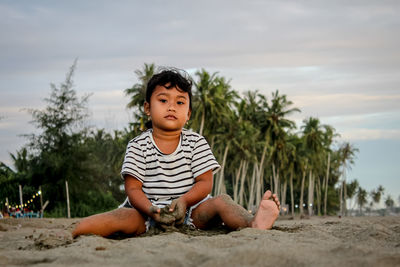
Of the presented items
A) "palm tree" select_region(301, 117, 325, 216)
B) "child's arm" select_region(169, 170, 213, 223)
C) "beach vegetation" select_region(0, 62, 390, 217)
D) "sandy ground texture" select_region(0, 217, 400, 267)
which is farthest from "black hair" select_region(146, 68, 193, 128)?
"palm tree" select_region(301, 117, 325, 216)

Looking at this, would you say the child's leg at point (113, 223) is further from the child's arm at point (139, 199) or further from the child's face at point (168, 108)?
the child's face at point (168, 108)

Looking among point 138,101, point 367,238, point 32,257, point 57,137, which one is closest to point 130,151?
point 32,257

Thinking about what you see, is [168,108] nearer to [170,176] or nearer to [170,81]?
[170,81]

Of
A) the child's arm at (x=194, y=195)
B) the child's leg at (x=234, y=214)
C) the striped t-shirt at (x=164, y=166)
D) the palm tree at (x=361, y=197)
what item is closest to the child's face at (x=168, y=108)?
the striped t-shirt at (x=164, y=166)

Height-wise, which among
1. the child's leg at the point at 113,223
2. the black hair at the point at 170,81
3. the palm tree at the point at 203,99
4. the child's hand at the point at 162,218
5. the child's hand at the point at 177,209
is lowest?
the child's leg at the point at 113,223

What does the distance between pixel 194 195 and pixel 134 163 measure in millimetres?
599

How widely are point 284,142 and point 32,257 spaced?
48.6 m

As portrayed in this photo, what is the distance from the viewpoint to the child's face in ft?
14.3

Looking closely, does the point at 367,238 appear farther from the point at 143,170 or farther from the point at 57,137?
the point at 57,137

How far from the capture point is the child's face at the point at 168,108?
4.35 metres

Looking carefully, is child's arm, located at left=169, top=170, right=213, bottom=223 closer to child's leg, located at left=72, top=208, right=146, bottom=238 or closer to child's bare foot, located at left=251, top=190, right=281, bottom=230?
Result: child's leg, located at left=72, top=208, right=146, bottom=238

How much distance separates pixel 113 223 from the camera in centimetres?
399

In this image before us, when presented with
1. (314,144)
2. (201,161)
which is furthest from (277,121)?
(201,161)

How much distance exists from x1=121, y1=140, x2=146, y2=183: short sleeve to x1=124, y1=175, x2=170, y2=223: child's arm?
52mm
